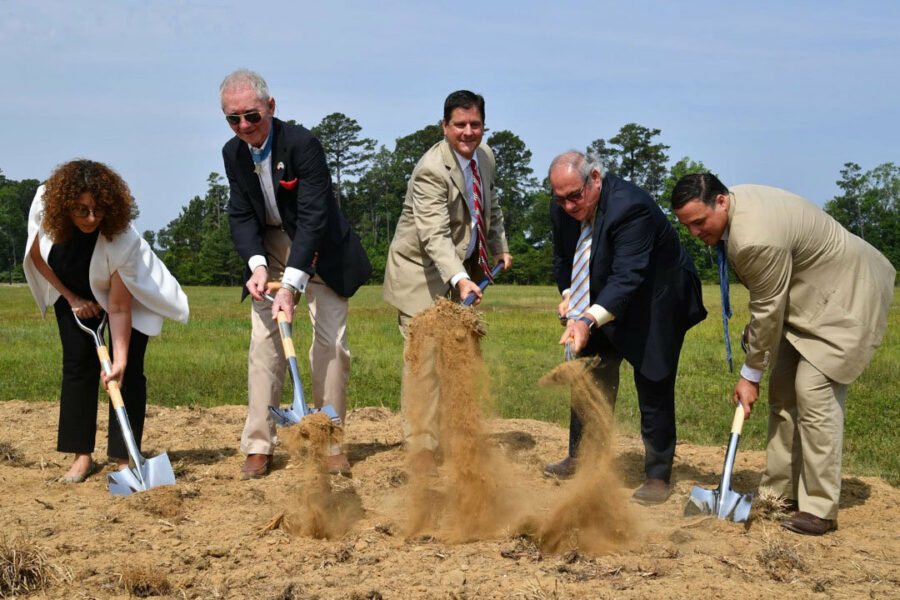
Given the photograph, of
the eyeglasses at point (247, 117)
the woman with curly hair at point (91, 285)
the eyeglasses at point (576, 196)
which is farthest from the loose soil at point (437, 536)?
the eyeglasses at point (247, 117)

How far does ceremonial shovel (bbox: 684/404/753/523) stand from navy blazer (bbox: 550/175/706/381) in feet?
1.81

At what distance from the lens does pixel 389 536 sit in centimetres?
477

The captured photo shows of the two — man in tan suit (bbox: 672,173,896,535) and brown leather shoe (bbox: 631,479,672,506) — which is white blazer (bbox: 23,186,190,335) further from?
man in tan suit (bbox: 672,173,896,535)

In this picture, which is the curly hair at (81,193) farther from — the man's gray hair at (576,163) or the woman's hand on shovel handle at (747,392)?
the woman's hand on shovel handle at (747,392)

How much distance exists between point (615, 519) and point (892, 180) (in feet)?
302

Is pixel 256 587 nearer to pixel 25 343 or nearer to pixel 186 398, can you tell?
pixel 186 398

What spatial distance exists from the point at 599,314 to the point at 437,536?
1499 mm

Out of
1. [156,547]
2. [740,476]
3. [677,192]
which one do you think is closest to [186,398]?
[156,547]

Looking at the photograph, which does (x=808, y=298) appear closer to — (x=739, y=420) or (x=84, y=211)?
(x=739, y=420)

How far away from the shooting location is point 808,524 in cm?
486

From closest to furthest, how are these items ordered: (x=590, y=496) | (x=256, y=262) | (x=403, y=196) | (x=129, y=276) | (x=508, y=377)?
1. (x=590, y=496)
2. (x=129, y=276)
3. (x=256, y=262)
4. (x=508, y=377)
5. (x=403, y=196)

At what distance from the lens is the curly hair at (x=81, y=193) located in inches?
207

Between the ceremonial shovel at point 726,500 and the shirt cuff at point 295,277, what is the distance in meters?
2.65

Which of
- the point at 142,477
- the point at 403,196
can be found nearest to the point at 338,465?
the point at 142,477
